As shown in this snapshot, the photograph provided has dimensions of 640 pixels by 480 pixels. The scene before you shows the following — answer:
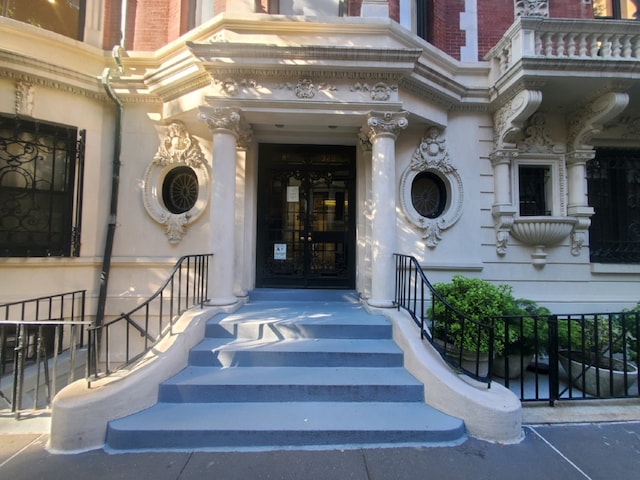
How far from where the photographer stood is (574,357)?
4484 millimetres

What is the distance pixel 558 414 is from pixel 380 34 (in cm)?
596

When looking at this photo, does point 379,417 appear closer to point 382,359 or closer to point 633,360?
point 382,359

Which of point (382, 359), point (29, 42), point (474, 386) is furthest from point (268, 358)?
point (29, 42)

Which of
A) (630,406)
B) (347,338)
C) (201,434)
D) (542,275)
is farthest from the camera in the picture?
(542,275)

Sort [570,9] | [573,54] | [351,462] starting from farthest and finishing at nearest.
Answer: [570,9], [573,54], [351,462]

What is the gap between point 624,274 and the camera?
20.1 feet

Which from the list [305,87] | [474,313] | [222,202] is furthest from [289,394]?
[305,87]

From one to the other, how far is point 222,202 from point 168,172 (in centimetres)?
209

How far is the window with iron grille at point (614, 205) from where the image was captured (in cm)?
624

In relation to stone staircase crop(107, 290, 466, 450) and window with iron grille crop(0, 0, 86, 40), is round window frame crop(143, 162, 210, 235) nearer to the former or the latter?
stone staircase crop(107, 290, 466, 450)

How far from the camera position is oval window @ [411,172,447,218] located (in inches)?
245

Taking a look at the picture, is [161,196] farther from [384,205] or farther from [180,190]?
[384,205]

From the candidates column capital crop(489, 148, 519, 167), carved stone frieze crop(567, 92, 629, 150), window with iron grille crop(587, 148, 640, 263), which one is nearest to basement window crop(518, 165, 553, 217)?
column capital crop(489, 148, 519, 167)

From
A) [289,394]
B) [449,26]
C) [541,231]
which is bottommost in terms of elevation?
[289,394]
